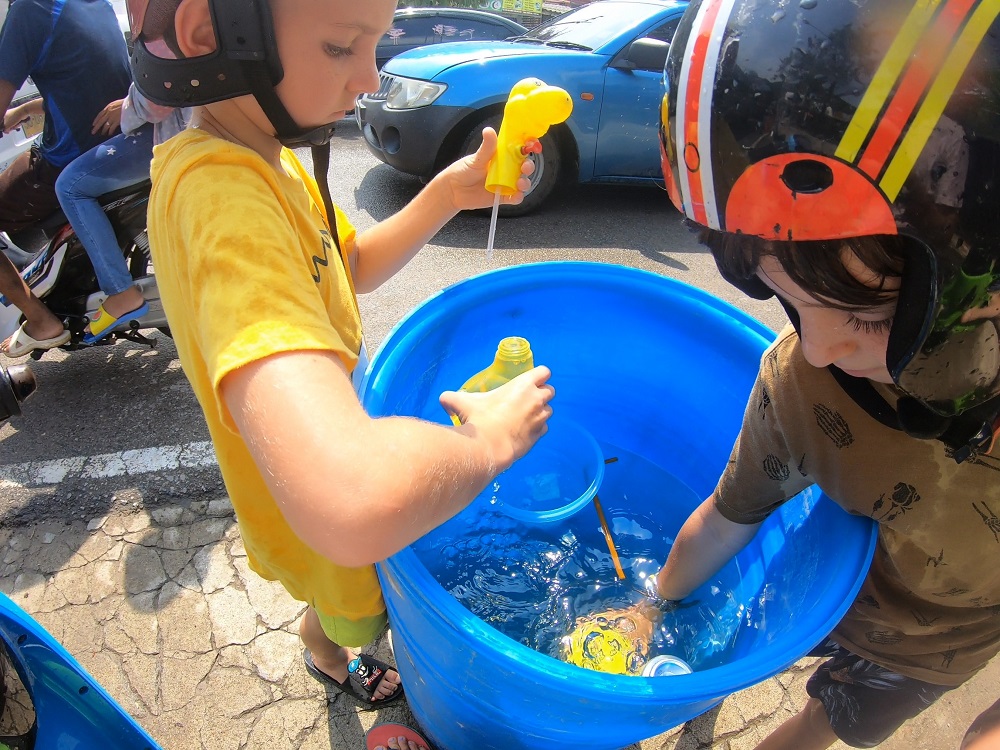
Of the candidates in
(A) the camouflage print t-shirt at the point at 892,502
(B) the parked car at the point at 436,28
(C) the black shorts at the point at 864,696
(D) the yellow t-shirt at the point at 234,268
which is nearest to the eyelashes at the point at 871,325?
(A) the camouflage print t-shirt at the point at 892,502

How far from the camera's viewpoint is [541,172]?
15.4 ft

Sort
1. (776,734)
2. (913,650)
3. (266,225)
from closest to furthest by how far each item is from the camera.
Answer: (266,225) → (913,650) → (776,734)

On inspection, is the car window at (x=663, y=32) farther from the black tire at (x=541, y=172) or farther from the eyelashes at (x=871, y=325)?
the eyelashes at (x=871, y=325)

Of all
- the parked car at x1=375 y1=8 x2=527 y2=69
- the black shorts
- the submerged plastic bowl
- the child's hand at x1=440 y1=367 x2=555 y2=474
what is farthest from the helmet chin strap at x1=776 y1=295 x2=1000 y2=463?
the parked car at x1=375 y1=8 x2=527 y2=69

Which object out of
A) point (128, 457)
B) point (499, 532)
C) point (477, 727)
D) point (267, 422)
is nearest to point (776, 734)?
point (477, 727)

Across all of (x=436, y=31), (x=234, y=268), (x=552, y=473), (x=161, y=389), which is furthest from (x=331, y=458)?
(x=436, y=31)

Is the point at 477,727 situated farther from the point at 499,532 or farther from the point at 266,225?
the point at 266,225

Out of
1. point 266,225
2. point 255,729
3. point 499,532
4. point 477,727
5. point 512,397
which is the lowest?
point 255,729

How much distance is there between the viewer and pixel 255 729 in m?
1.74

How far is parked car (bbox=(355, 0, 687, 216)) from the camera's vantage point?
441cm

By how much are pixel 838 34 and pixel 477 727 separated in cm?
136

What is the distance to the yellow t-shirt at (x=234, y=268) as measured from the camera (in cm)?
78

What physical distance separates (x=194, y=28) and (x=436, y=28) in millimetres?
8351

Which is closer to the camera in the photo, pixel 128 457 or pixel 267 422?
pixel 267 422
